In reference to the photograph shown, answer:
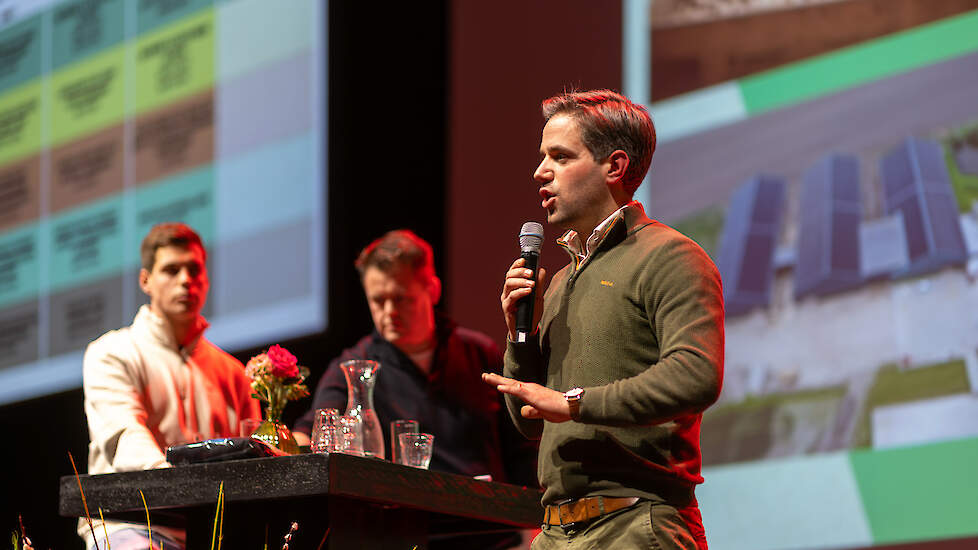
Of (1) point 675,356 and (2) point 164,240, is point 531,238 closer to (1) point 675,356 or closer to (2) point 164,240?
(1) point 675,356

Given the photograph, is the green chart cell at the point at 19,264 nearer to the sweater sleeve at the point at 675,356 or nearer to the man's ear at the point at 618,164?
the man's ear at the point at 618,164

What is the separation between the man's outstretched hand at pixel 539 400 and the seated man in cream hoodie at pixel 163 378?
4.32 ft

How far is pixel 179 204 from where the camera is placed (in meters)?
4.75

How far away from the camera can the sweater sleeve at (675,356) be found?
5.76 ft

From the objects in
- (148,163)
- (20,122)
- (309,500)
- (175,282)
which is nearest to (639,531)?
(309,500)

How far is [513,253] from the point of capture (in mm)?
4457

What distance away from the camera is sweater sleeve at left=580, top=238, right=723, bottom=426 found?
1756 mm

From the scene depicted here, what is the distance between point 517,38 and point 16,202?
2.32 metres

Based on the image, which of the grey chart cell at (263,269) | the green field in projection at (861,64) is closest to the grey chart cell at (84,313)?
the grey chart cell at (263,269)

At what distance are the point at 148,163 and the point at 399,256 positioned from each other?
1.88 metres

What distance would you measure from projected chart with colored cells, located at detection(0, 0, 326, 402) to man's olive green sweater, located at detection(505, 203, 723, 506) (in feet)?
8.43

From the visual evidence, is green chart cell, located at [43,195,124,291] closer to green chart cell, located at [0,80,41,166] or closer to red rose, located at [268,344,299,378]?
green chart cell, located at [0,80,41,166]

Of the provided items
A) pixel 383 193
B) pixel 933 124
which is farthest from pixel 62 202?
pixel 933 124

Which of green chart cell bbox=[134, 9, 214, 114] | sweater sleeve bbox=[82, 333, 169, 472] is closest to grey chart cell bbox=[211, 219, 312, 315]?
green chart cell bbox=[134, 9, 214, 114]
